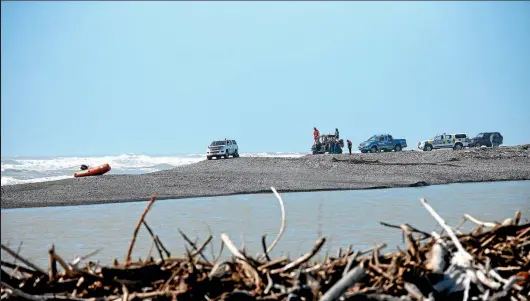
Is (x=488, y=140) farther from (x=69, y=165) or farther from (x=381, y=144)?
(x=69, y=165)

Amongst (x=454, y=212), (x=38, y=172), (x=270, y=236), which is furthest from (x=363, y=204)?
(x=38, y=172)

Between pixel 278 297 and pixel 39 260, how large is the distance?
25.6 feet

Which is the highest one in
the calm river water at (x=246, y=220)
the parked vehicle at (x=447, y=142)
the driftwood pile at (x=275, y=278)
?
the parked vehicle at (x=447, y=142)

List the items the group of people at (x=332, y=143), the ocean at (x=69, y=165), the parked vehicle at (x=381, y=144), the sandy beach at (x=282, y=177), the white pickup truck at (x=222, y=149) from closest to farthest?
the sandy beach at (x=282, y=177) → the white pickup truck at (x=222, y=149) → the ocean at (x=69, y=165) → the group of people at (x=332, y=143) → the parked vehicle at (x=381, y=144)

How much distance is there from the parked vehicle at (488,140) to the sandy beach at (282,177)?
13639mm

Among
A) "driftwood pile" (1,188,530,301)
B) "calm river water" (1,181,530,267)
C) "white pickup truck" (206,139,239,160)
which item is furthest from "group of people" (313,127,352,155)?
"driftwood pile" (1,188,530,301)

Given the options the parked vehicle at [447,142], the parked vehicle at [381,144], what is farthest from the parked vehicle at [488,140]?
the parked vehicle at [381,144]

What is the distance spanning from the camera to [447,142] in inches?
2084

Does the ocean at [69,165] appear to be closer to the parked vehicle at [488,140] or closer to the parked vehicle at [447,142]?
the parked vehicle at [447,142]

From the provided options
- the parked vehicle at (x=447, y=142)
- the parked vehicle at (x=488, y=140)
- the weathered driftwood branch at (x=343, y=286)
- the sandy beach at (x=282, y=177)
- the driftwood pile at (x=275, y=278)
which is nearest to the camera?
the weathered driftwood branch at (x=343, y=286)

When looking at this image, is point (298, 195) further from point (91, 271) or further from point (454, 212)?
point (91, 271)

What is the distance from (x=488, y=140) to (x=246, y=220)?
145 ft

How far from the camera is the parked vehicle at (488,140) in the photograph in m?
55.4

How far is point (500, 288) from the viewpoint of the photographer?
285 centimetres
